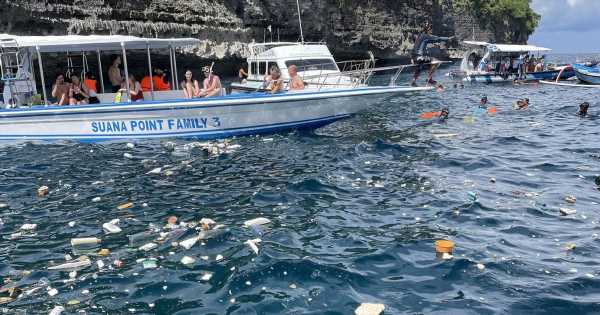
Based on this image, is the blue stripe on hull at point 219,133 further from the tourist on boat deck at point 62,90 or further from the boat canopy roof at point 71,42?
the boat canopy roof at point 71,42

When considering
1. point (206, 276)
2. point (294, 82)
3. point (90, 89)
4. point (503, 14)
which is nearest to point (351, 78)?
point (294, 82)

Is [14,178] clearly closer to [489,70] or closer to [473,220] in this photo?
[473,220]

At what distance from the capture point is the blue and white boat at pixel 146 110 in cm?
1469

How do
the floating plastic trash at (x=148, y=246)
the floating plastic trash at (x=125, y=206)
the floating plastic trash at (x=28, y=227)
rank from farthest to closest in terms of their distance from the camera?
the floating plastic trash at (x=125, y=206), the floating plastic trash at (x=28, y=227), the floating plastic trash at (x=148, y=246)

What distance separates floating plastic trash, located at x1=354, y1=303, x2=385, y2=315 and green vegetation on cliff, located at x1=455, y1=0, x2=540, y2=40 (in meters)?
74.9

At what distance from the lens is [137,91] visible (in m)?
15.6

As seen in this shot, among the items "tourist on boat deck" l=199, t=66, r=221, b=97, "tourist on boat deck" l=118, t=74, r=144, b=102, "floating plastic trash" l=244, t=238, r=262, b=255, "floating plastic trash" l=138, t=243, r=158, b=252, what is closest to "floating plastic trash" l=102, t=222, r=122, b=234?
"floating plastic trash" l=138, t=243, r=158, b=252

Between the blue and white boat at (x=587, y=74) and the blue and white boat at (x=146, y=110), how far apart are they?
23.4 m

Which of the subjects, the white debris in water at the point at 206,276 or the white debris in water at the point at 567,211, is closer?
the white debris in water at the point at 206,276

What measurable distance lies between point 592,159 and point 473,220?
6323mm

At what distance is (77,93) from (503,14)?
78.4 metres

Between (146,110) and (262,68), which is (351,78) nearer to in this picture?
(262,68)

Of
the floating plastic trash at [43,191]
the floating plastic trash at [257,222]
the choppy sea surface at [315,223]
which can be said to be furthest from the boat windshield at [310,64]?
the floating plastic trash at [257,222]

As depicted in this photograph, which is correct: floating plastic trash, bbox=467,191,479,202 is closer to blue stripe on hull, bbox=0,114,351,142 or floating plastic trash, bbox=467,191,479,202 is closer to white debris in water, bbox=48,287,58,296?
white debris in water, bbox=48,287,58,296
